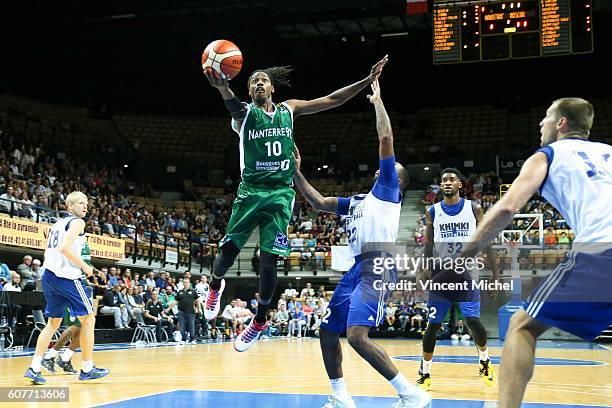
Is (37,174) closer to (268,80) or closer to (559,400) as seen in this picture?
(268,80)

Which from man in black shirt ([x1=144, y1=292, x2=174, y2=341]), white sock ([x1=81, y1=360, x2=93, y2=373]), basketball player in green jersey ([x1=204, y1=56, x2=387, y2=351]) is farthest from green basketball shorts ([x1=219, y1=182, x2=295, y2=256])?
man in black shirt ([x1=144, y1=292, x2=174, y2=341])

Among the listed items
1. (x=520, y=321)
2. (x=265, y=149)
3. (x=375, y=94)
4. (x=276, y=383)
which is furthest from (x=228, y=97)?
(x=276, y=383)

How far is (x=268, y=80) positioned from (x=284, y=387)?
3.12 metres

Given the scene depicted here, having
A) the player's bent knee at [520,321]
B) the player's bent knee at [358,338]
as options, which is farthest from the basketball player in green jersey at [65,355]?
the player's bent knee at [520,321]

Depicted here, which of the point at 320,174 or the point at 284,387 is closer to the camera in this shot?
the point at 284,387

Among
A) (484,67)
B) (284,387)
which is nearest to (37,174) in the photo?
(284,387)

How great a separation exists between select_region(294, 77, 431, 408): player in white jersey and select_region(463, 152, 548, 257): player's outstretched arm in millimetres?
1802

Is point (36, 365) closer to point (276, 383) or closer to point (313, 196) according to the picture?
point (276, 383)

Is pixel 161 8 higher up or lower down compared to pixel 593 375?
higher up

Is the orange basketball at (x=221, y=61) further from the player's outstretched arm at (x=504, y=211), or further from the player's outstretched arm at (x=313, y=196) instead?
the player's outstretched arm at (x=504, y=211)

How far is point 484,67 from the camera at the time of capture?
1154 inches

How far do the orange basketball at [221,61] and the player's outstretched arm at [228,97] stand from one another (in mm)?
37

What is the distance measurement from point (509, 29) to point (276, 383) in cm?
1081

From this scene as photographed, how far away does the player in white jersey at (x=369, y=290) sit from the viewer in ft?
15.6
